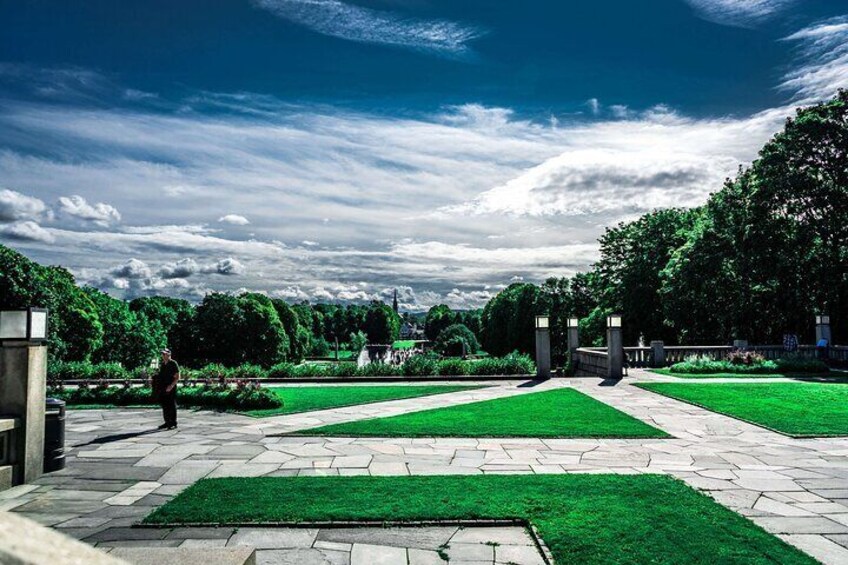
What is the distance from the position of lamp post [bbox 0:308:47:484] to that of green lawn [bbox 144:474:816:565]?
282cm

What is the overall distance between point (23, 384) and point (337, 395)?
10.6 metres

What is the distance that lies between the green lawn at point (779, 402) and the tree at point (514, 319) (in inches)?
1780

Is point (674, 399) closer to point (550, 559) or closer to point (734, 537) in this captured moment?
point (734, 537)

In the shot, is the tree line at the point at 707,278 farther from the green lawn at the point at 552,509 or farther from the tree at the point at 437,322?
the tree at the point at 437,322

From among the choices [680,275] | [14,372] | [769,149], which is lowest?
[14,372]

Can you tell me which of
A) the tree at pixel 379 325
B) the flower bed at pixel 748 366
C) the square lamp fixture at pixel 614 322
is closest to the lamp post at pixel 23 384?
the square lamp fixture at pixel 614 322

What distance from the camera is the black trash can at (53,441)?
9219 mm

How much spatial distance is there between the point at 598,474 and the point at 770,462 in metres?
3.20

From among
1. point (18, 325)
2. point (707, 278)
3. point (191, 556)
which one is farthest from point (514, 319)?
point (191, 556)

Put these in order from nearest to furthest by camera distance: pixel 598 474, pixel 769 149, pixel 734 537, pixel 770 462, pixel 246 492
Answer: pixel 734 537 < pixel 246 492 < pixel 598 474 < pixel 770 462 < pixel 769 149

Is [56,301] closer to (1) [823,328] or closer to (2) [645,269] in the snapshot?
(2) [645,269]

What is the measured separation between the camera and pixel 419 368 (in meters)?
23.9

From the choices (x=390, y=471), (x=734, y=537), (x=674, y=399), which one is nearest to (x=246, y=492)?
(x=390, y=471)

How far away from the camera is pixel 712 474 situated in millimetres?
8742
